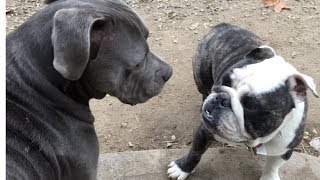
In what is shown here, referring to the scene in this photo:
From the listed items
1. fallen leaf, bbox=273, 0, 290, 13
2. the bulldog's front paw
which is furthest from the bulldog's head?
fallen leaf, bbox=273, 0, 290, 13

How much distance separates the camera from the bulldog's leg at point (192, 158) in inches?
136

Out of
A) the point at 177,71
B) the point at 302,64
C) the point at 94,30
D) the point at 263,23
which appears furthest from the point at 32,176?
the point at 263,23

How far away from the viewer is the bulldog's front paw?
142 inches

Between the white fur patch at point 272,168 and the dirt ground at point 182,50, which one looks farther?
the dirt ground at point 182,50

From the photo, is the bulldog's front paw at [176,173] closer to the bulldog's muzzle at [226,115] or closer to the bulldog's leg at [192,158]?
the bulldog's leg at [192,158]

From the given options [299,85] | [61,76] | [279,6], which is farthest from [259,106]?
[279,6]

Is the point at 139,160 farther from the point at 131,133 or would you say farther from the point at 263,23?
the point at 263,23

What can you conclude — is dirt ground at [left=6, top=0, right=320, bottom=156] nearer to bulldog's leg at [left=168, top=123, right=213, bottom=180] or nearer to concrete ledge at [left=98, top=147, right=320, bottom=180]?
concrete ledge at [left=98, top=147, right=320, bottom=180]

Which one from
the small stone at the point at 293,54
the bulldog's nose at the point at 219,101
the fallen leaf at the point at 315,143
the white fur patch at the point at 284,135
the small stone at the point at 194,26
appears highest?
the bulldog's nose at the point at 219,101

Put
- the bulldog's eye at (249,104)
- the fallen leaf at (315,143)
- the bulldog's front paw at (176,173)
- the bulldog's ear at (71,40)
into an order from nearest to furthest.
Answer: the bulldog's ear at (71,40)
the bulldog's eye at (249,104)
the bulldog's front paw at (176,173)
the fallen leaf at (315,143)

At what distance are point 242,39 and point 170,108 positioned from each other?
112 cm

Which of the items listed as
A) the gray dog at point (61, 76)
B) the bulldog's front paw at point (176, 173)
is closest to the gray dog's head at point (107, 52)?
the gray dog at point (61, 76)

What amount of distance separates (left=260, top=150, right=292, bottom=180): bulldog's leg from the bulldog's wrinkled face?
48.1 inches

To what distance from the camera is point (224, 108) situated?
9.80 feet
